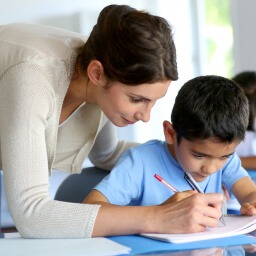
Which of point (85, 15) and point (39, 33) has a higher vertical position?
point (39, 33)

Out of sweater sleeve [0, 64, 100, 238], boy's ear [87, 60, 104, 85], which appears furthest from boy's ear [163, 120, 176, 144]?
sweater sleeve [0, 64, 100, 238]

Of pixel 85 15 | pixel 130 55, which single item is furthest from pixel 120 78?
pixel 85 15

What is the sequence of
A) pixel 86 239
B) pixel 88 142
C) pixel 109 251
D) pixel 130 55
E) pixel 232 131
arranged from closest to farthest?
1. pixel 109 251
2. pixel 86 239
3. pixel 130 55
4. pixel 232 131
5. pixel 88 142

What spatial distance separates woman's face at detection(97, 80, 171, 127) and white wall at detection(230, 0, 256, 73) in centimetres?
342

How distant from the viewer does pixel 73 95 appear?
5.52 feet

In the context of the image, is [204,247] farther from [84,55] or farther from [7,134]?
[84,55]

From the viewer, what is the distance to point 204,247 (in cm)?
125

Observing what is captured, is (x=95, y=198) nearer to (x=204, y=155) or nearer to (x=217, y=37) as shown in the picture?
(x=204, y=155)

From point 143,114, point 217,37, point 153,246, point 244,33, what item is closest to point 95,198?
point 143,114

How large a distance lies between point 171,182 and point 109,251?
0.48 meters

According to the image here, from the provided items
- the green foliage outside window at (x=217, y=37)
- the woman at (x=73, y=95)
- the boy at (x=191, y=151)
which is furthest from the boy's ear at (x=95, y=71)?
the green foliage outside window at (x=217, y=37)

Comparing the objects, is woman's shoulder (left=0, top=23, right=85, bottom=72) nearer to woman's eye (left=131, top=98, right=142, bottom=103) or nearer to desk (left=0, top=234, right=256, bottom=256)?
woman's eye (left=131, top=98, right=142, bottom=103)

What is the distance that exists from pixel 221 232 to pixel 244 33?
12.1 ft

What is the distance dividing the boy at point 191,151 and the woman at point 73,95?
135 millimetres
